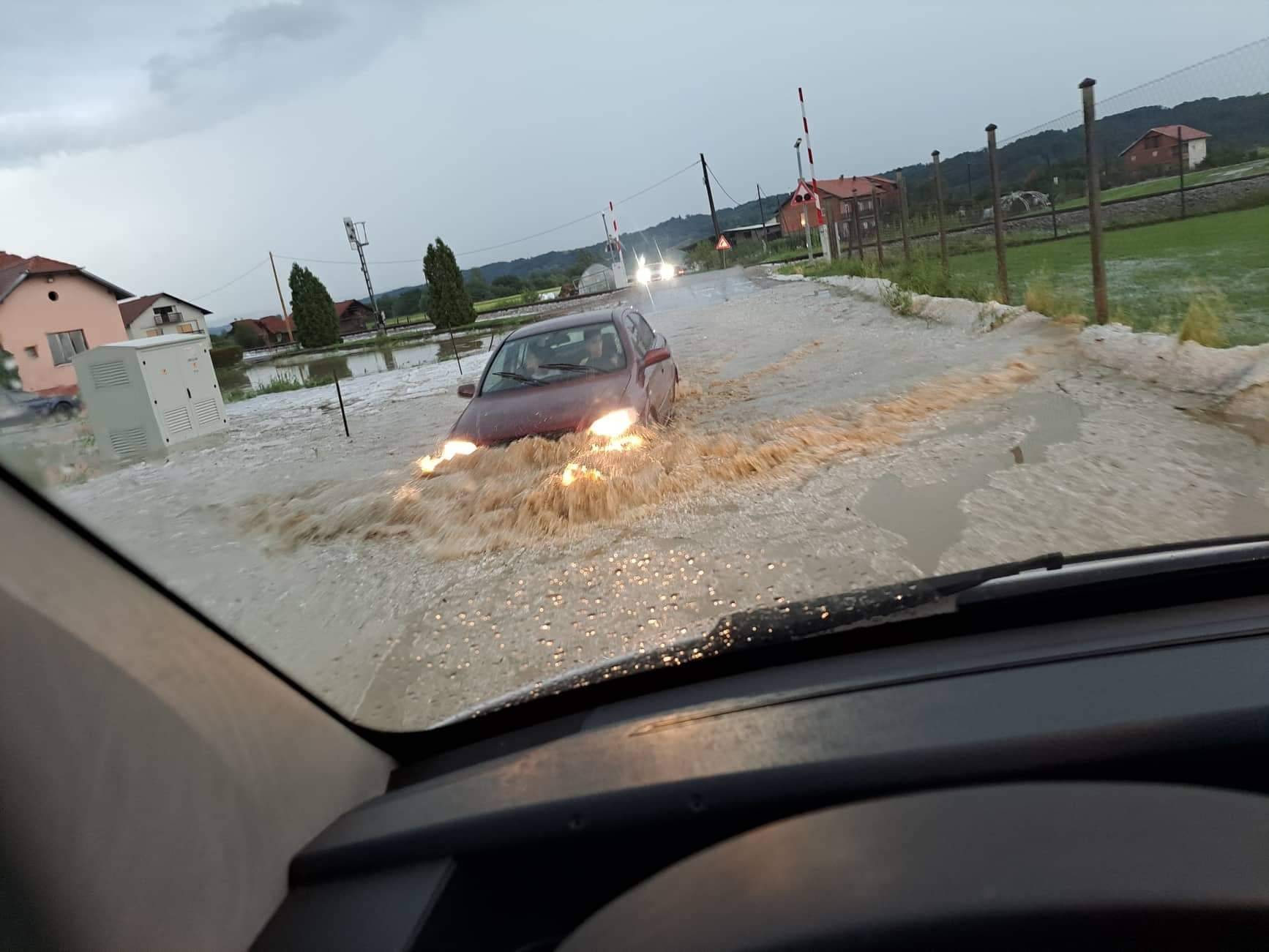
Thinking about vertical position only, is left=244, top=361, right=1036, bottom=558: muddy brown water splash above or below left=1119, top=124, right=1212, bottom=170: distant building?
below

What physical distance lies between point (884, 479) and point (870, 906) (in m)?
4.97

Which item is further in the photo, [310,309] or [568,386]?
[568,386]

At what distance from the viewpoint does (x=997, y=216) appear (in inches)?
488

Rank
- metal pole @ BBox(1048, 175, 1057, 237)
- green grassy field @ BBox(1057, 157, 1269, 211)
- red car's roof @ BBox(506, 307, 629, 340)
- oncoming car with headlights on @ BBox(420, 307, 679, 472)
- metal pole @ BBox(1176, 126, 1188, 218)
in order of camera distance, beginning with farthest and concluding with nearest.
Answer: metal pole @ BBox(1048, 175, 1057, 237) < green grassy field @ BBox(1057, 157, 1269, 211) < metal pole @ BBox(1176, 126, 1188, 218) < red car's roof @ BBox(506, 307, 629, 340) < oncoming car with headlights on @ BBox(420, 307, 679, 472)

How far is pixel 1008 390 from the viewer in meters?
8.27

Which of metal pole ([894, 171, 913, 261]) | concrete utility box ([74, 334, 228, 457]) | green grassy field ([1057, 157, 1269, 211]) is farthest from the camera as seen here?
metal pole ([894, 171, 913, 261])

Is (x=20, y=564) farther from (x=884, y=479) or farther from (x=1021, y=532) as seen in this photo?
(x=884, y=479)

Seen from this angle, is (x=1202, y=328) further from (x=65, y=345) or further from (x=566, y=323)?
(x=65, y=345)

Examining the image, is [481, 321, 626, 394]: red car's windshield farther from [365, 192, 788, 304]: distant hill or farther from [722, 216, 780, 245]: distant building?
[722, 216, 780, 245]: distant building

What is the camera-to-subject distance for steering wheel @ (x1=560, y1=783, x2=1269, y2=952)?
4.55 ft

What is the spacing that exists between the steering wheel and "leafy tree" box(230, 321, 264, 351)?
3.16m

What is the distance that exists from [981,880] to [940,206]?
1604cm

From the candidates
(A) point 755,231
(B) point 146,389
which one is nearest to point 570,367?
(B) point 146,389

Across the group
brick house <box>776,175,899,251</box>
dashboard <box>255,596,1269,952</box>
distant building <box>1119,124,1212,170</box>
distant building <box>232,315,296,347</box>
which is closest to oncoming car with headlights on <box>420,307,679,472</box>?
distant building <box>232,315,296,347</box>
